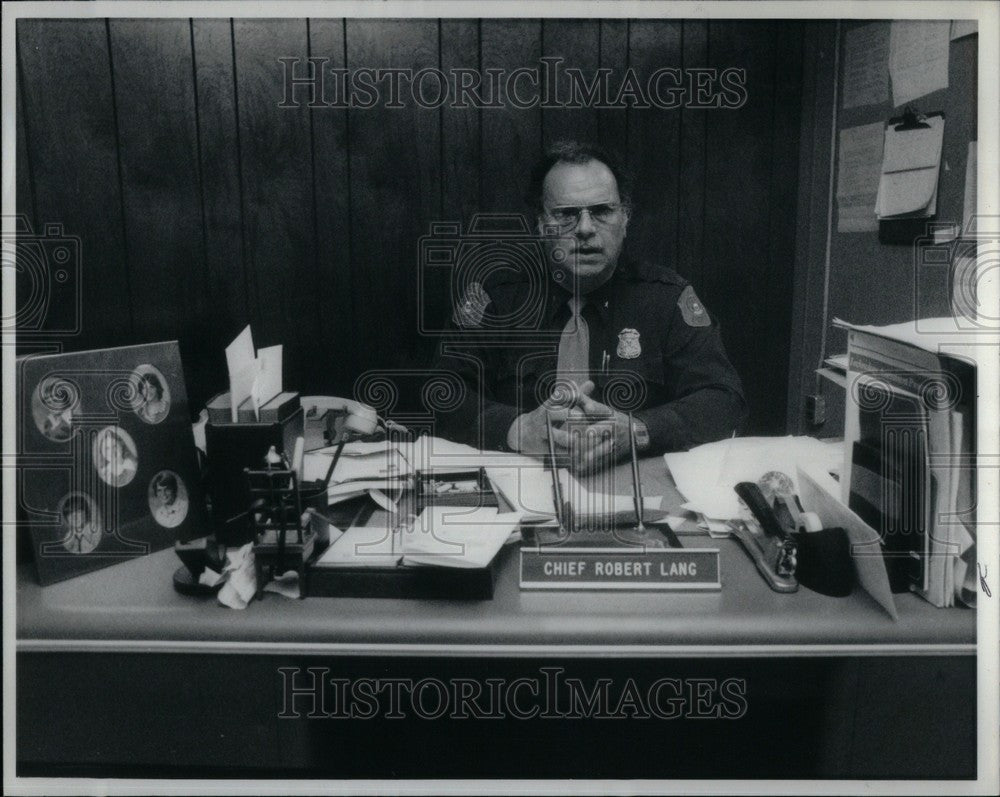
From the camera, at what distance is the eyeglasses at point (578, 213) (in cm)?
134

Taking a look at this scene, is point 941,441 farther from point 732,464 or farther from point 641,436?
point 641,436

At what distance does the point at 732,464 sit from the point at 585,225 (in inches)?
20.2

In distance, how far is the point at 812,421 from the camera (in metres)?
1.39

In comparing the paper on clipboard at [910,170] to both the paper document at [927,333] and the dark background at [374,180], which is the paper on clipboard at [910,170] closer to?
the dark background at [374,180]

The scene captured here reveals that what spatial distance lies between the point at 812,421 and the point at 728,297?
10.6 inches

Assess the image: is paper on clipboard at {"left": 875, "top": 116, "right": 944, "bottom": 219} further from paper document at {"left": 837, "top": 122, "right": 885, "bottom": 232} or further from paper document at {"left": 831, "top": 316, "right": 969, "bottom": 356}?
paper document at {"left": 831, "top": 316, "right": 969, "bottom": 356}

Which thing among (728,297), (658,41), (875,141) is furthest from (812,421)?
(658,41)

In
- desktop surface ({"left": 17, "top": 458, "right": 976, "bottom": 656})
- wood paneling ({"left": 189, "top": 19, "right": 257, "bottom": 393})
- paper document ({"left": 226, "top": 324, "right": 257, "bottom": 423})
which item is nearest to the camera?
desktop surface ({"left": 17, "top": 458, "right": 976, "bottom": 656})

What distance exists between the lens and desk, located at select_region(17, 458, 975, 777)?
793 mm

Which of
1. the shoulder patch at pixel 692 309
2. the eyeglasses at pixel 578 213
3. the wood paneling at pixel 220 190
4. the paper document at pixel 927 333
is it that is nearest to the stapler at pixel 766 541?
the paper document at pixel 927 333

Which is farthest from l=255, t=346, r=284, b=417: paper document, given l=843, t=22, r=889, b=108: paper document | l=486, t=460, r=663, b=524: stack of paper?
l=843, t=22, r=889, b=108: paper document

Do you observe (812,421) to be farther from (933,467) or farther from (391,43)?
(391,43)

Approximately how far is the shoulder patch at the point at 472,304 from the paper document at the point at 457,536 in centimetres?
38

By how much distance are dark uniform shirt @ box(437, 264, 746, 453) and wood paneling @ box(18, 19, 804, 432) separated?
47 millimetres
